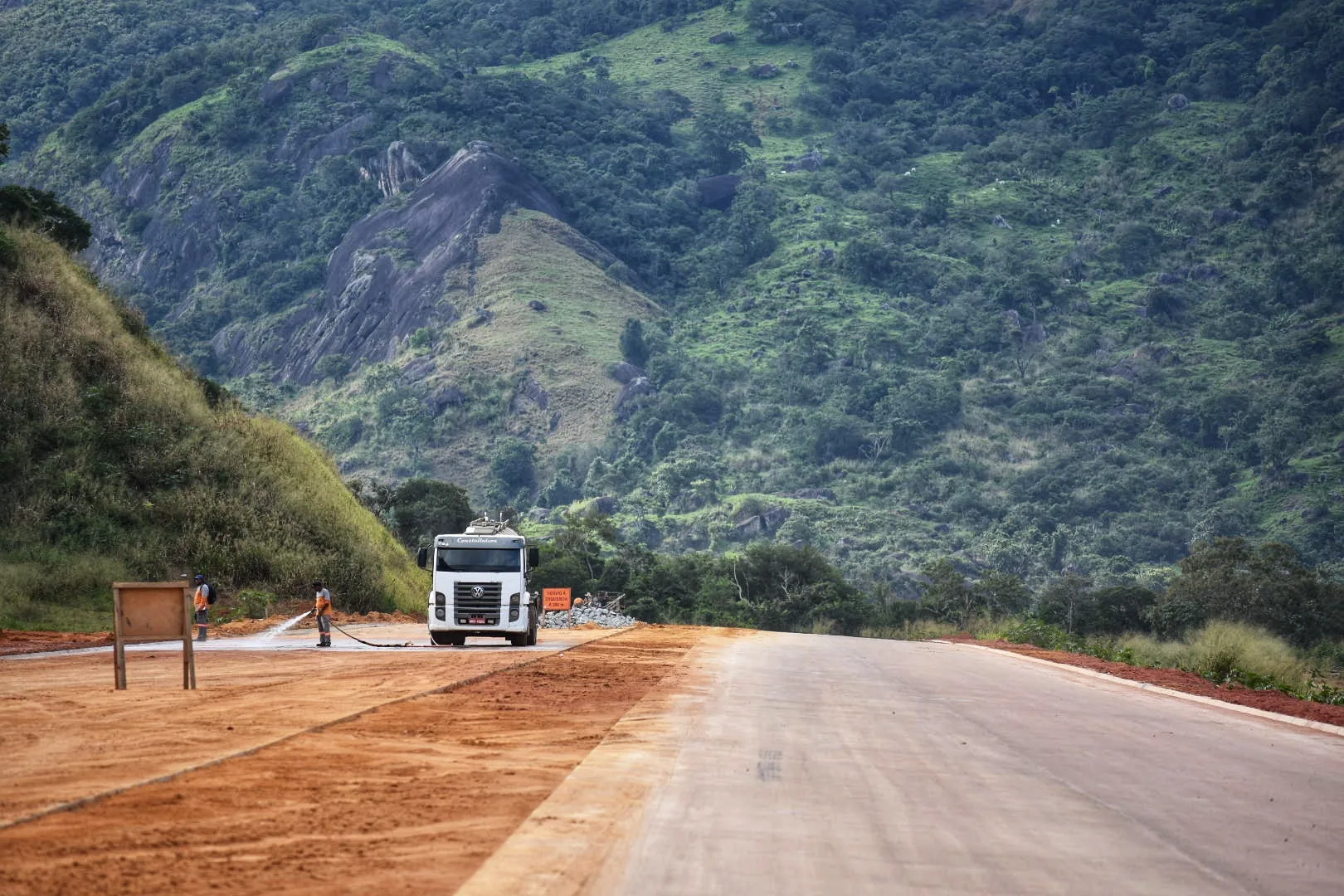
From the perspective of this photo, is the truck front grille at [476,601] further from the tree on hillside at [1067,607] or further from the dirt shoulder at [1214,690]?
the tree on hillside at [1067,607]

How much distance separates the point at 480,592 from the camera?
1248 inches

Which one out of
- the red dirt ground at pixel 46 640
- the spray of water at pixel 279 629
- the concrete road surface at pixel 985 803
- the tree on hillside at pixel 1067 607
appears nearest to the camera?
the concrete road surface at pixel 985 803

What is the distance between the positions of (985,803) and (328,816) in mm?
4431

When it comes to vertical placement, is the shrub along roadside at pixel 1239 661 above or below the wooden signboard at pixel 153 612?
below

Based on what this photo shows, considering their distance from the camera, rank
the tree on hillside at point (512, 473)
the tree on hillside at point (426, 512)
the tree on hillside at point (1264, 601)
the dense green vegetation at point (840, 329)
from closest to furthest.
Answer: the tree on hillside at point (1264, 601) < the tree on hillside at point (426, 512) < the dense green vegetation at point (840, 329) < the tree on hillside at point (512, 473)

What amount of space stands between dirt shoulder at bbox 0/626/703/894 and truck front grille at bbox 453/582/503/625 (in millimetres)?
16185

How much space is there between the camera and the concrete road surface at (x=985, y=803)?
8047mm

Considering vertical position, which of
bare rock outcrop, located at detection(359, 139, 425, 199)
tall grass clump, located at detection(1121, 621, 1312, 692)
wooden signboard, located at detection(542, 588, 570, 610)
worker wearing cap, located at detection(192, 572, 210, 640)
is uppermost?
bare rock outcrop, located at detection(359, 139, 425, 199)

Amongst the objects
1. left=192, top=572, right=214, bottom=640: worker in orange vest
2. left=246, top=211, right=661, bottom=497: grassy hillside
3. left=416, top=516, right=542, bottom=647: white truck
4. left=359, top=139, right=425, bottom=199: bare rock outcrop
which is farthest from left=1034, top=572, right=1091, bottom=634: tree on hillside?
left=359, top=139, right=425, bottom=199: bare rock outcrop

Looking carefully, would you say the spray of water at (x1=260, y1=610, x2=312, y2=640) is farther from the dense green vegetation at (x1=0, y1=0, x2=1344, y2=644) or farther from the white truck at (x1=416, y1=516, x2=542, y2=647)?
the dense green vegetation at (x1=0, y1=0, x2=1344, y2=644)

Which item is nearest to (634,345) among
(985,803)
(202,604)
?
(202,604)

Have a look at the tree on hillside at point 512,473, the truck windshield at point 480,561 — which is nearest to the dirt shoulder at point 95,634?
the truck windshield at point 480,561

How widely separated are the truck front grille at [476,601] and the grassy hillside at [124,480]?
979 centimetres

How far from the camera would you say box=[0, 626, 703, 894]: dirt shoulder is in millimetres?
7527
